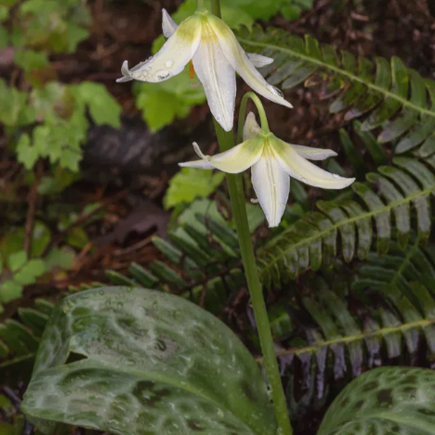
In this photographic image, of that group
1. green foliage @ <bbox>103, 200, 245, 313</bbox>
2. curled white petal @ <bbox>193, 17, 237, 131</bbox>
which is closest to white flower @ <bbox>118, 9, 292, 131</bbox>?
curled white petal @ <bbox>193, 17, 237, 131</bbox>

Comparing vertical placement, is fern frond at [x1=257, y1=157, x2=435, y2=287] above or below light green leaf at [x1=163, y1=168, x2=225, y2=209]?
above

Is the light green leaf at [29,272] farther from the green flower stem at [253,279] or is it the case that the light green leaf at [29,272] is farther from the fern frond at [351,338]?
the green flower stem at [253,279]

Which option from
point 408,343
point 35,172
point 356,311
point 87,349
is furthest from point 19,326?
point 35,172

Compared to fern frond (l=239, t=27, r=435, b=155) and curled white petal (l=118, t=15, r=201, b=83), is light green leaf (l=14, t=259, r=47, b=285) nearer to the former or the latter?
fern frond (l=239, t=27, r=435, b=155)

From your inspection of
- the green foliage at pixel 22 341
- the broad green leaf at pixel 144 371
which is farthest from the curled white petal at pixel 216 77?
the green foliage at pixel 22 341

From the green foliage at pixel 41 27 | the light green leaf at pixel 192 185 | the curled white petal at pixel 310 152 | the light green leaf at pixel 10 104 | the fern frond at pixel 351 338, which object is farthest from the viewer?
the green foliage at pixel 41 27

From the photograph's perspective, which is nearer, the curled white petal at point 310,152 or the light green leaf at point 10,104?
the curled white petal at point 310,152

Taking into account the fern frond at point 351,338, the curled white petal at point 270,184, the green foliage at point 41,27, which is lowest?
the fern frond at point 351,338

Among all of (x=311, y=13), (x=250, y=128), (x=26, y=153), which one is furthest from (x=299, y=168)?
(x=26, y=153)
